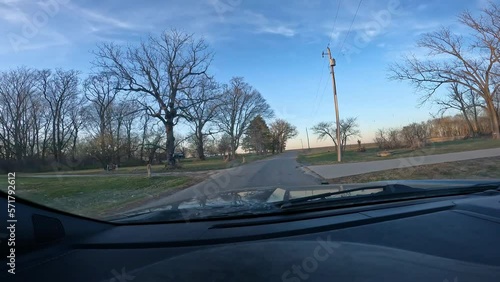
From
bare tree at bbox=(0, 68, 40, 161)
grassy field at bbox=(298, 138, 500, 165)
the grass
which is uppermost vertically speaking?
bare tree at bbox=(0, 68, 40, 161)

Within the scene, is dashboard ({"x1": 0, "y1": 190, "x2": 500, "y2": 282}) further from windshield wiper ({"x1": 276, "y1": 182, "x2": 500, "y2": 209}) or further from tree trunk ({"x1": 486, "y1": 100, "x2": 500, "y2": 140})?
tree trunk ({"x1": 486, "y1": 100, "x2": 500, "y2": 140})

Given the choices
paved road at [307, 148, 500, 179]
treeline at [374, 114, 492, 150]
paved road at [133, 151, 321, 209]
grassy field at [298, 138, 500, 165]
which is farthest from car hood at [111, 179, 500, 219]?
treeline at [374, 114, 492, 150]

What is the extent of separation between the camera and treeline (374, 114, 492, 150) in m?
43.8

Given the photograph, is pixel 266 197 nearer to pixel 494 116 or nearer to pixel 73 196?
pixel 73 196

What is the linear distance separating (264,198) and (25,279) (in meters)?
2.30

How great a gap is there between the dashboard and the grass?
1172cm

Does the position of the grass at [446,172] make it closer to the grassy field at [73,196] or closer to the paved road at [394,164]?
the paved road at [394,164]

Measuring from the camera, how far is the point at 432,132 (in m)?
62.2

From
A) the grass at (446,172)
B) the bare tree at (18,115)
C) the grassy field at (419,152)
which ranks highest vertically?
the bare tree at (18,115)

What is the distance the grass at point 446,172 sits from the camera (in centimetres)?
1333

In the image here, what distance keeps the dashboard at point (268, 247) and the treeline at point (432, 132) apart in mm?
42145

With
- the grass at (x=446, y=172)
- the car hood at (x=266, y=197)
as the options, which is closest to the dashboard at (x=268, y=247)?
the car hood at (x=266, y=197)

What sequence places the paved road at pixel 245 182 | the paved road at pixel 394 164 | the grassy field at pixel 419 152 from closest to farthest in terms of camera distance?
1. the paved road at pixel 245 182
2. the paved road at pixel 394 164
3. the grassy field at pixel 419 152

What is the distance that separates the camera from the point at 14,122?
4.79 meters
